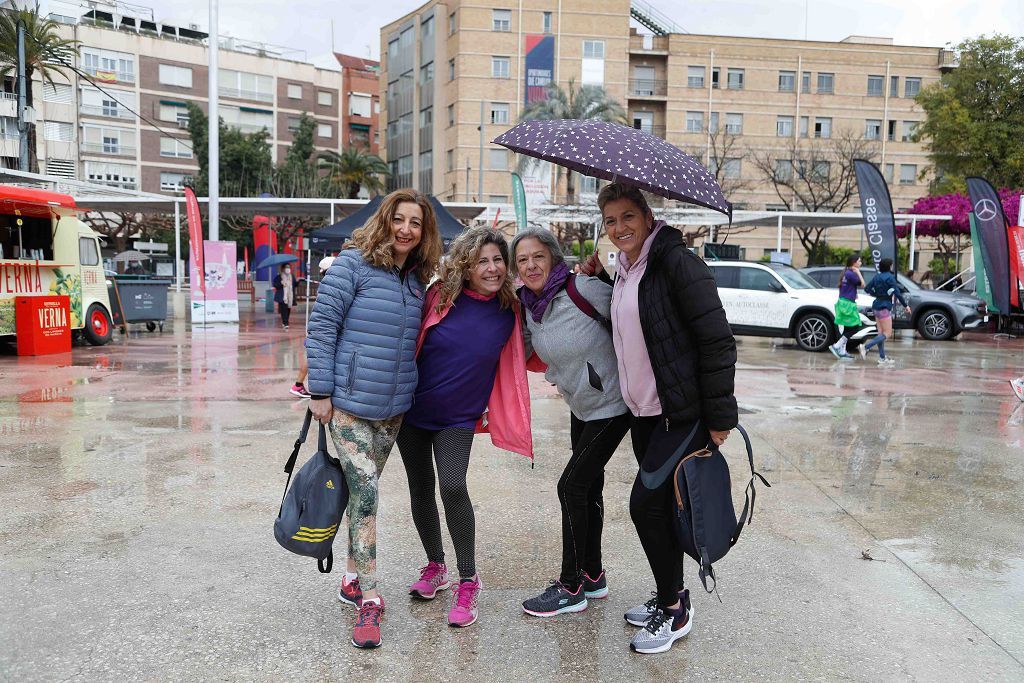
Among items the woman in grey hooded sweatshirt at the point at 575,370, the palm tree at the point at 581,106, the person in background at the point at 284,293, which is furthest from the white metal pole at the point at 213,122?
the palm tree at the point at 581,106

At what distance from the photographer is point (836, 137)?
55625 mm

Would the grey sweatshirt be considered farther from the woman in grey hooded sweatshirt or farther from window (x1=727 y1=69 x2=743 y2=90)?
window (x1=727 y1=69 x2=743 y2=90)

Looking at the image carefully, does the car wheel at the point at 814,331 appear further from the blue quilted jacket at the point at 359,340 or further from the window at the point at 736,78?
the window at the point at 736,78

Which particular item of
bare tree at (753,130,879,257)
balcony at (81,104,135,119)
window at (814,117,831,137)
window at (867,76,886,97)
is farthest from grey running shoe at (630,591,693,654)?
balcony at (81,104,135,119)

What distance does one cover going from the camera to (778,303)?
1538 cm

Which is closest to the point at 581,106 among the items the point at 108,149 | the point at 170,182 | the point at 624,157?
the point at 170,182

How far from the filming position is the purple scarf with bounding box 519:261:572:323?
342cm

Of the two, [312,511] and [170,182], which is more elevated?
[170,182]

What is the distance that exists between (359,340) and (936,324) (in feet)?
57.1

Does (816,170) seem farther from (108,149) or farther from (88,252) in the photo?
(108,149)

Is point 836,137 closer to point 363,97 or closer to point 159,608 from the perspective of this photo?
point 363,97

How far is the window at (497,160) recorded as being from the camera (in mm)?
53438

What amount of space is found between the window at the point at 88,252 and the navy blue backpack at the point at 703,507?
13966 mm

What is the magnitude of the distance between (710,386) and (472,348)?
0.97m
